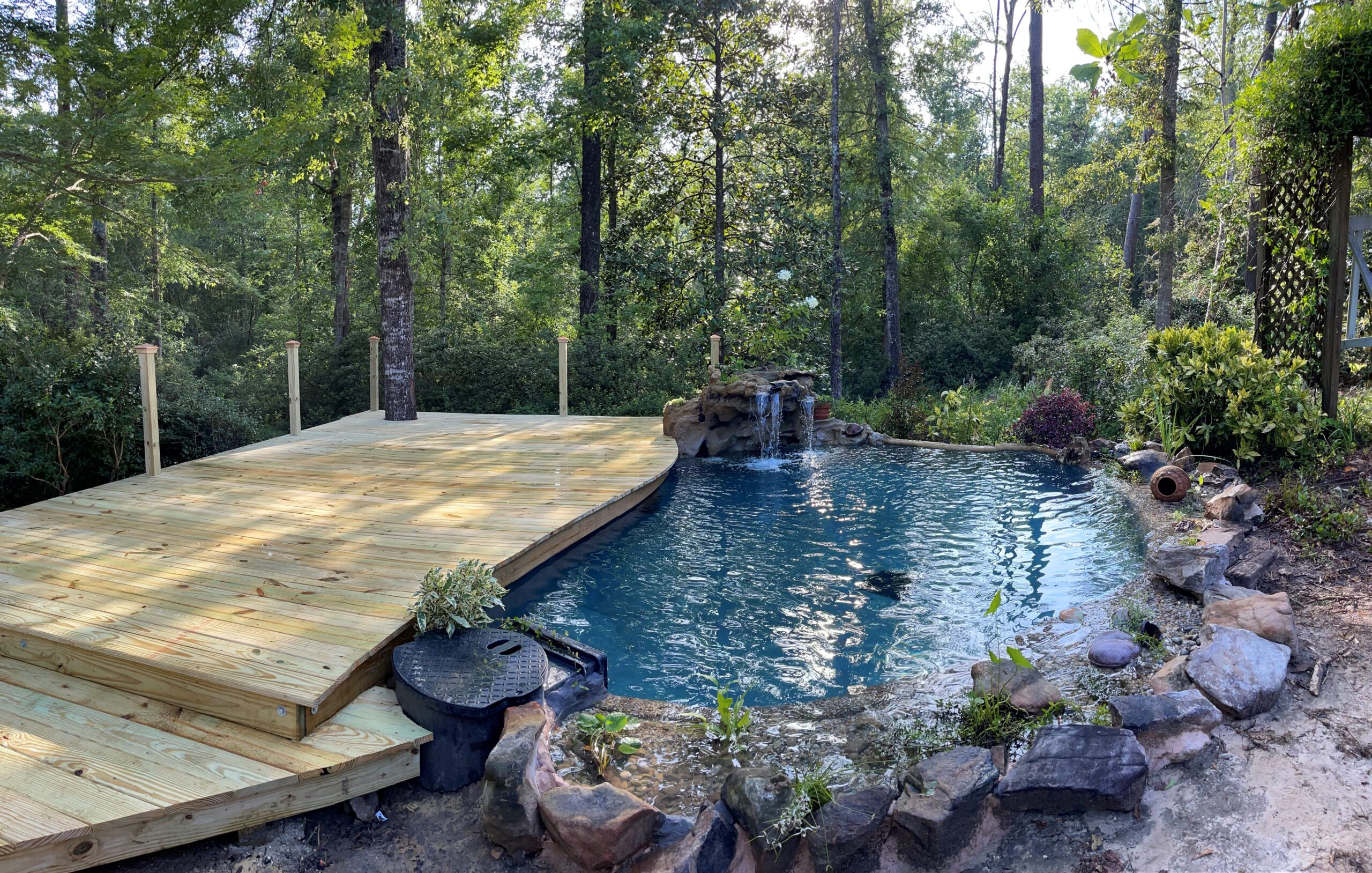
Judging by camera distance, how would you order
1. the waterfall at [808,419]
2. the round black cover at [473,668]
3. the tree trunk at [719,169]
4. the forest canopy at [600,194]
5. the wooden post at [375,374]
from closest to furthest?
the round black cover at [473,668] → the forest canopy at [600,194] → the waterfall at [808,419] → the wooden post at [375,374] → the tree trunk at [719,169]

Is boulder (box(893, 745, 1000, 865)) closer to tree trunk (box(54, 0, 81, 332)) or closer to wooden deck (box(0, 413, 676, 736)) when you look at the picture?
wooden deck (box(0, 413, 676, 736))

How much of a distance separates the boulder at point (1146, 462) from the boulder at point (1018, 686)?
3.83m

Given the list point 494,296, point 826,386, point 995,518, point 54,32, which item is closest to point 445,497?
point 995,518

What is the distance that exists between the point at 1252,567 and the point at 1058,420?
4896 millimetres

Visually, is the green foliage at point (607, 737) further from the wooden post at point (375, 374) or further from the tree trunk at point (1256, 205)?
the wooden post at point (375, 374)

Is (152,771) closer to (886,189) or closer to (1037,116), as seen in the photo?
(886,189)

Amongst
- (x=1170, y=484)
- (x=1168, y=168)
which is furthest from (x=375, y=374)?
(x=1168, y=168)

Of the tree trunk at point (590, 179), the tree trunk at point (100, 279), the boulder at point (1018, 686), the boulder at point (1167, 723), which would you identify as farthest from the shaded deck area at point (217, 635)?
the tree trunk at point (100, 279)

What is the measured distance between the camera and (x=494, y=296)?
19297mm

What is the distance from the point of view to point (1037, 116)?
1609 cm

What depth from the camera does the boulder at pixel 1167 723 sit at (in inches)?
111

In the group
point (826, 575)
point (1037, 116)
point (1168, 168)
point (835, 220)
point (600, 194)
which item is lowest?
point (826, 575)

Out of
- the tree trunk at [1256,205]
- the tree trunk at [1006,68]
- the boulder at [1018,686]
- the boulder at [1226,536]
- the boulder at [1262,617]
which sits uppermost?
the tree trunk at [1006,68]

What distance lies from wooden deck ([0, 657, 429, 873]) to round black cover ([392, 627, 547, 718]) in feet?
0.56
